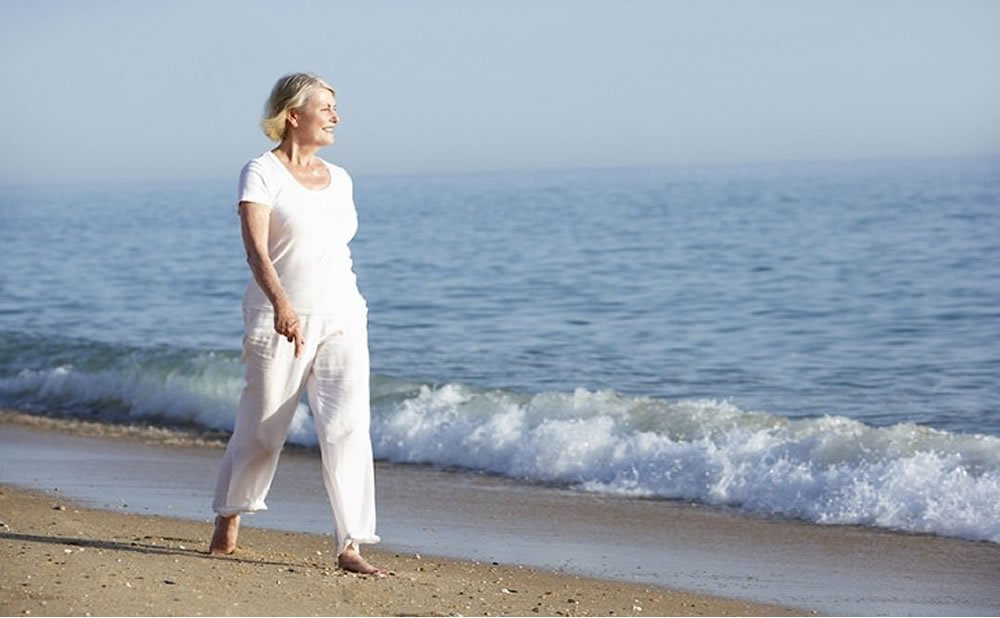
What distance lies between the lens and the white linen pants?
20.1 feet

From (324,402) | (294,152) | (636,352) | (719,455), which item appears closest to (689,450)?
(719,455)

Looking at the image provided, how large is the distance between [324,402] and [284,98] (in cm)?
→ 119

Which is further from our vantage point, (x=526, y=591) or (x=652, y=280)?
(x=652, y=280)

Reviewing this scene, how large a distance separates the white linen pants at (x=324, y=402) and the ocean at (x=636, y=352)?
376cm

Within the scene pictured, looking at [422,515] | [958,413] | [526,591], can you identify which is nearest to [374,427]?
[422,515]

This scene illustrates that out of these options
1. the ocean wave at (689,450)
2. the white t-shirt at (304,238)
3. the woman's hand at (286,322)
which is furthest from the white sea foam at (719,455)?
the woman's hand at (286,322)

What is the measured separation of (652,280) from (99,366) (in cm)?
1038

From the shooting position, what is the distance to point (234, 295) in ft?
79.1

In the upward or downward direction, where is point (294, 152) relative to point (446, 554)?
upward

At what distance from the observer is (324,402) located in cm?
618

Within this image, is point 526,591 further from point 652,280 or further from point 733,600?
point 652,280

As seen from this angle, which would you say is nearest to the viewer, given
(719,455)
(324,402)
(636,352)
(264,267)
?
(264,267)

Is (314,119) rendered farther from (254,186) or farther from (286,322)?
(286,322)

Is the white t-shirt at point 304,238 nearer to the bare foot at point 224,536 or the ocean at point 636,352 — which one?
the bare foot at point 224,536
